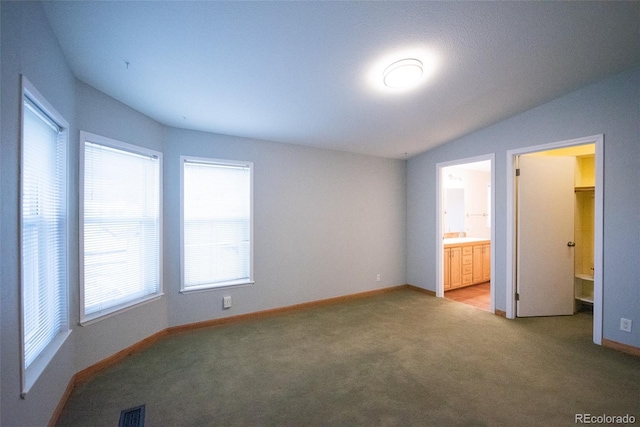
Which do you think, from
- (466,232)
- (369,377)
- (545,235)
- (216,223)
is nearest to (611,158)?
(545,235)

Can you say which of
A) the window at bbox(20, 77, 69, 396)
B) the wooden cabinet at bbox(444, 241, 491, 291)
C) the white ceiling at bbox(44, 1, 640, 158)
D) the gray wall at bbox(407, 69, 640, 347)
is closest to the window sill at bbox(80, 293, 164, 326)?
the window at bbox(20, 77, 69, 396)

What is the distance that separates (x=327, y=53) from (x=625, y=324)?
12.5ft

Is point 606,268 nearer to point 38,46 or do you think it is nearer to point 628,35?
point 628,35

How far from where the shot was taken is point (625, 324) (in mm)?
2711

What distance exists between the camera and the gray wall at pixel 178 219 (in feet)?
4.47

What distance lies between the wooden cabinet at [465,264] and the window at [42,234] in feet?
16.6

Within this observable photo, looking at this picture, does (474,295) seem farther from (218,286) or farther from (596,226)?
(218,286)

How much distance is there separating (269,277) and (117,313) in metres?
1.74

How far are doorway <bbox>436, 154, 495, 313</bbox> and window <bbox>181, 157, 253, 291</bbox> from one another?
10.2 ft

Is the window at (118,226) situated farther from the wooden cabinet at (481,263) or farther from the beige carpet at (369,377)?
the wooden cabinet at (481,263)

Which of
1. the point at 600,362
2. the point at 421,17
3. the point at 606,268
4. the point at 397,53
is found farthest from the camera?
the point at 606,268

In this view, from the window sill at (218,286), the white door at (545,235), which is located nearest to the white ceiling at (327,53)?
the white door at (545,235)

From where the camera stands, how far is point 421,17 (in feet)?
5.85

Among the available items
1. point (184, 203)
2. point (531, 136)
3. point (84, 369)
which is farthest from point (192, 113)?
point (531, 136)
